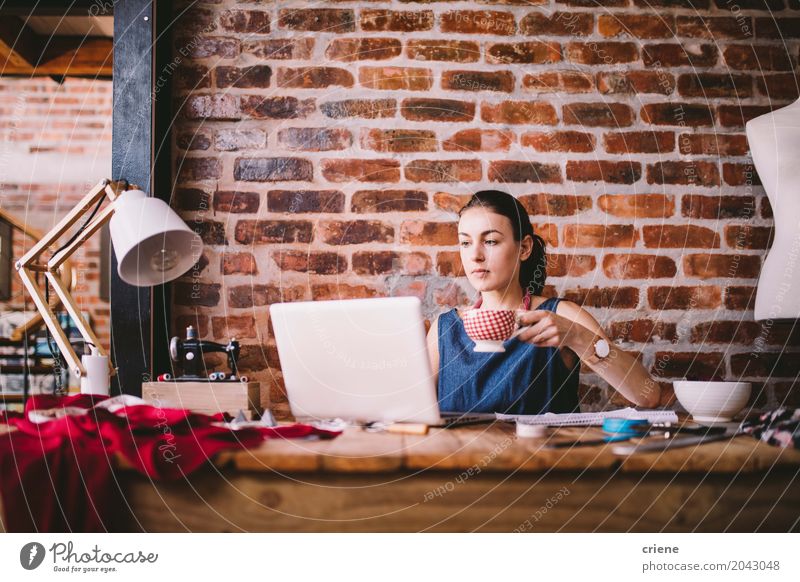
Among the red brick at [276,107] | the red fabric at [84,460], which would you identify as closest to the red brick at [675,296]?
the red brick at [276,107]

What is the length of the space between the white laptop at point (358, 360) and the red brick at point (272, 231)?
0.72 metres

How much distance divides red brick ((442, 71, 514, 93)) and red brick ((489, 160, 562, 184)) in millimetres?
206

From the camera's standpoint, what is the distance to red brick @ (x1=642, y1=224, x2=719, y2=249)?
1812 millimetres

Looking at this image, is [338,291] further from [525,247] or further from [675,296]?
[675,296]

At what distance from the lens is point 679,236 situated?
181cm

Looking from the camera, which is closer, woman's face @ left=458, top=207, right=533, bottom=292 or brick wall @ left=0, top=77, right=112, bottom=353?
woman's face @ left=458, top=207, right=533, bottom=292

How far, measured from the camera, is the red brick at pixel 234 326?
183 cm

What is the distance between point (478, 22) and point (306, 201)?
684mm

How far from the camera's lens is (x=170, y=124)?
Result: 1841mm

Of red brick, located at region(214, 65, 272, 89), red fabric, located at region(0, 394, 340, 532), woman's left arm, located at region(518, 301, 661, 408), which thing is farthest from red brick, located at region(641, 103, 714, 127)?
red fabric, located at region(0, 394, 340, 532)

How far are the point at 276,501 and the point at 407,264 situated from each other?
1022mm

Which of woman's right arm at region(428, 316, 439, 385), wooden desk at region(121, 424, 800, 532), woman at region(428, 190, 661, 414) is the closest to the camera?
wooden desk at region(121, 424, 800, 532)

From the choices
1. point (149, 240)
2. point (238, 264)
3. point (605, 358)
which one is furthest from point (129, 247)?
point (605, 358)

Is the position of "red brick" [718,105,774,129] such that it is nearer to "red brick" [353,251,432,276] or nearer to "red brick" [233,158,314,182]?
"red brick" [353,251,432,276]
